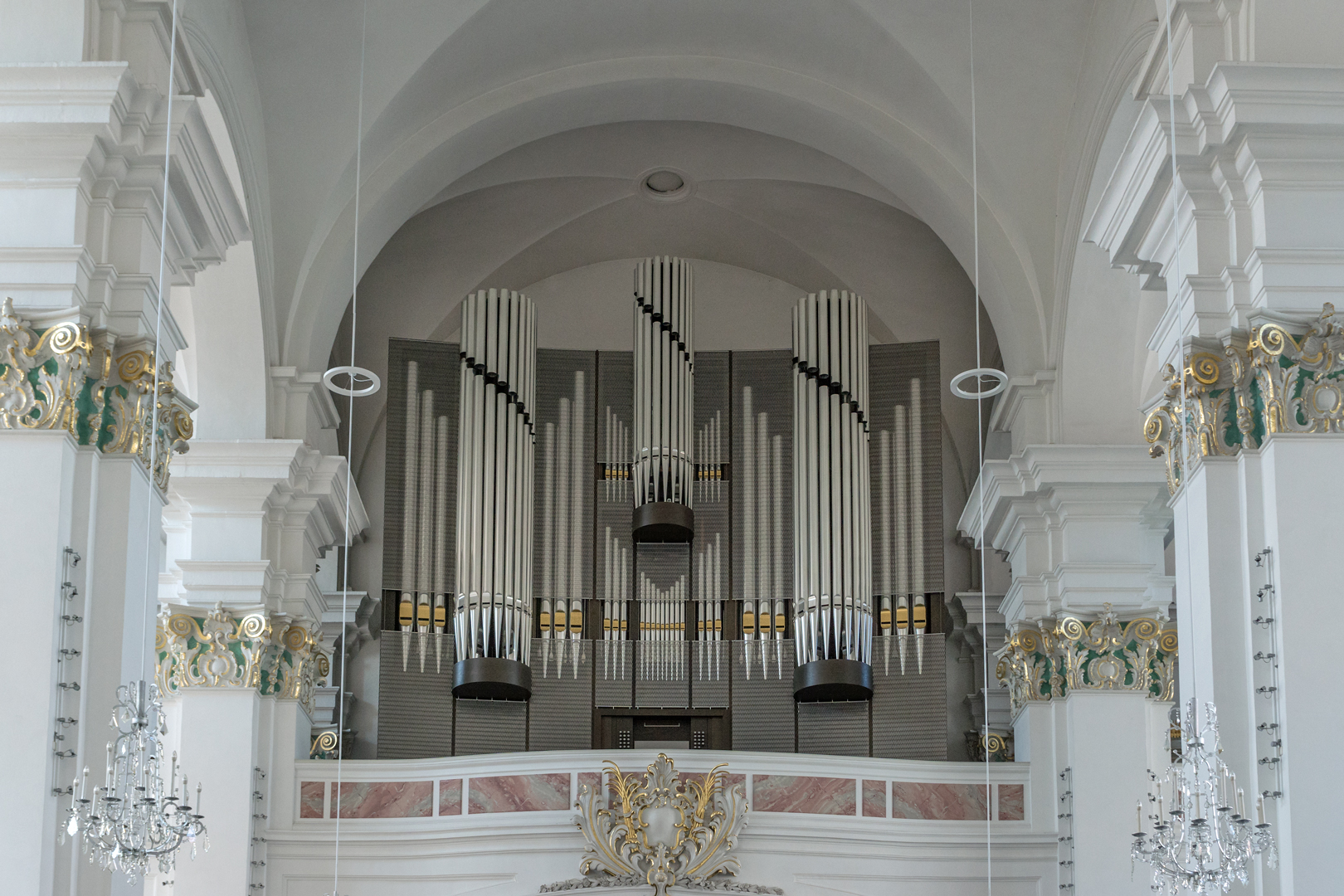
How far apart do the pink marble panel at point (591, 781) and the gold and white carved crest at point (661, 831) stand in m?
0.02

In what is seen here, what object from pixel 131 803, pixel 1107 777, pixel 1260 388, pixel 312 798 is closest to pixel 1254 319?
pixel 1260 388

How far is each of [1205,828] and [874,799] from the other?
5.51 metres

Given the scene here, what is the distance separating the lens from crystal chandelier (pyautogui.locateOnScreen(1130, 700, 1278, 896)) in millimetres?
6785

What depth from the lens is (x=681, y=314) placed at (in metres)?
14.4

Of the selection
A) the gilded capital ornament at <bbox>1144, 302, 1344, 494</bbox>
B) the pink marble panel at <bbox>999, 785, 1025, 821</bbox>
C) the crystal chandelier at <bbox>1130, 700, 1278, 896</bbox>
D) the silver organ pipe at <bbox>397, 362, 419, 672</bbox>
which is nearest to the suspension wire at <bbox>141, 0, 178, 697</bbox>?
the crystal chandelier at <bbox>1130, 700, 1278, 896</bbox>

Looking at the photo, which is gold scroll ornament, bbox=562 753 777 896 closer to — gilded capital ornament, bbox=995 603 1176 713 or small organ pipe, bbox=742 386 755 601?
small organ pipe, bbox=742 386 755 601

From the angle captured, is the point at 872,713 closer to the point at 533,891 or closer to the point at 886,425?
the point at 886,425

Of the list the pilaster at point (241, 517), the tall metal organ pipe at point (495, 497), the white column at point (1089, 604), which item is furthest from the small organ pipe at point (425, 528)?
the white column at point (1089, 604)

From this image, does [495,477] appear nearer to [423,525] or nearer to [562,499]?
[423,525]

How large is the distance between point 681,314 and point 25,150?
7.01 metres

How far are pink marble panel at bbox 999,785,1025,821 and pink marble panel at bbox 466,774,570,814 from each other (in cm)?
290

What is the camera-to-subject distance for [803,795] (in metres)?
12.1

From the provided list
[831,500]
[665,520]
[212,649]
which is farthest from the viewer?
[665,520]

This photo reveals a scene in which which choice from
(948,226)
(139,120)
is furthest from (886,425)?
(139,120)
